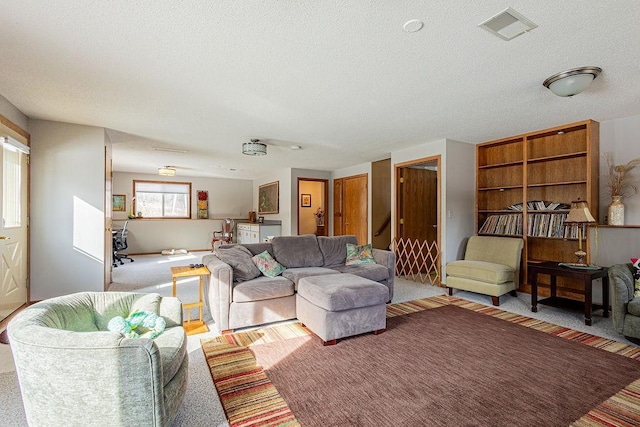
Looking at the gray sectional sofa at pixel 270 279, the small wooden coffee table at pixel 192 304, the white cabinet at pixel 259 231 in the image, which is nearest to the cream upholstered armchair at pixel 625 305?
the gray sectional sofa at pixel 270 279

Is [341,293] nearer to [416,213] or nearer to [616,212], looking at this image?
[616,212]

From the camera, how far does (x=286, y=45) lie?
6.91 feet

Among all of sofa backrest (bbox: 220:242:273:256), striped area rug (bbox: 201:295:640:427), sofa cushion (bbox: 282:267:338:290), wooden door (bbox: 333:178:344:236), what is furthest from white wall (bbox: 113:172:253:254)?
striped area rug (bbox: 201:295:640:427)

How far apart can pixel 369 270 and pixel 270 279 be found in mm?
1257

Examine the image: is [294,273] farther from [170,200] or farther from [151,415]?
[170,200]

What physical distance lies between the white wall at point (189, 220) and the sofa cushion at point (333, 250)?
6.19 m

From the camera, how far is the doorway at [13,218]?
3.16 meters

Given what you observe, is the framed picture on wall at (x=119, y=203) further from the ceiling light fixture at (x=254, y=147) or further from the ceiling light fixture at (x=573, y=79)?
the ceiling light fixture at (x=573, y=79)

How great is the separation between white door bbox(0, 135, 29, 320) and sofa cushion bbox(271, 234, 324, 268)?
277 cm

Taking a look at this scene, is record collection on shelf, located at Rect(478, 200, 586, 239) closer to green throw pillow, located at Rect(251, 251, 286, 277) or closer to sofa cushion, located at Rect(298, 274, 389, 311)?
sofa cushion, located at Rect(298, 274, 389, 311)

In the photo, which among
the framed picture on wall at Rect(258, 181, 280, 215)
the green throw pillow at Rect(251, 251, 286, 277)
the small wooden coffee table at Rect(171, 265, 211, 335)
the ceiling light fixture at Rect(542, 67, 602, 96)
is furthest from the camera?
the framed picture on wall at Rect(258, 181, 280, 215)

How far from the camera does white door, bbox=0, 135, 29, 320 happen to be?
3164mm

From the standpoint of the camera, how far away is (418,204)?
237 inches

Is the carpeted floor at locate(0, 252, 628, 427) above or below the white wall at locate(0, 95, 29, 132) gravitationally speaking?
below
